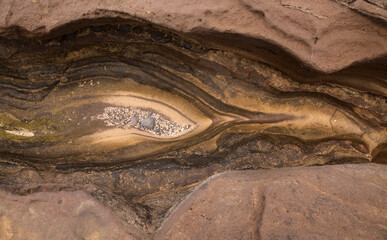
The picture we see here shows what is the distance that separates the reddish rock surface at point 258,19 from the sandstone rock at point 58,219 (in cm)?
118

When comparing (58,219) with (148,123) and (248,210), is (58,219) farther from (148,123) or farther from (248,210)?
(248,210)

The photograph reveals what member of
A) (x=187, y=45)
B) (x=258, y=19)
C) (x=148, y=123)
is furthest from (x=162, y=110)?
(x=258, y=19)

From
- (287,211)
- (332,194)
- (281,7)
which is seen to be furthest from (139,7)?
(332,194)

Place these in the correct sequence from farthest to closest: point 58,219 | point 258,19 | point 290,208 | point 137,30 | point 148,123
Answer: point 148,123 < point 137,30 < point 258,19 < point 58,219 < point 290,208

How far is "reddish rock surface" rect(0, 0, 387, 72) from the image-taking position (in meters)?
1.91

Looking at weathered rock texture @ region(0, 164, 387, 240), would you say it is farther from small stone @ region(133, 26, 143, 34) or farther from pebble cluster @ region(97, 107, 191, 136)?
small stone @ region(133, 26, 143, 34)

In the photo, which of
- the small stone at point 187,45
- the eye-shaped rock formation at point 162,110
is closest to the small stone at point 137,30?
the eye-shaped rock formation at point 162,110

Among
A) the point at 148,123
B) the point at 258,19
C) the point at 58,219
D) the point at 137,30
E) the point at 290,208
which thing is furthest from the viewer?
the point at 148,123

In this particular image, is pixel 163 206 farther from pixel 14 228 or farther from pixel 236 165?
pixel 14 228

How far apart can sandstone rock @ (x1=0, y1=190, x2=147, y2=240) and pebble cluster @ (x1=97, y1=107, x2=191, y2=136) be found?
34.0 inches

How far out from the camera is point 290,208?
1677 millimetres

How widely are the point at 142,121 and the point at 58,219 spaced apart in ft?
3.55

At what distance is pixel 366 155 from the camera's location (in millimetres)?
2467

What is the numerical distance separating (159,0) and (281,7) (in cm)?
84
